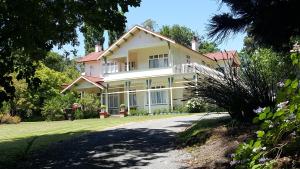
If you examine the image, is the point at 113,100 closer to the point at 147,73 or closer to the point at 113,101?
the point at 113,101

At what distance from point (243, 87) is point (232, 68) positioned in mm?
697

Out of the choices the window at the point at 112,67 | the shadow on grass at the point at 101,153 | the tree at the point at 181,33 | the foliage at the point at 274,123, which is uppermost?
the tree at the point at 181,33

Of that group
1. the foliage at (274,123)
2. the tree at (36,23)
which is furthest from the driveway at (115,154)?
the foliage at (274,123)

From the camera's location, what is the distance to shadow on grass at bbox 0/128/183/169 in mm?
10383

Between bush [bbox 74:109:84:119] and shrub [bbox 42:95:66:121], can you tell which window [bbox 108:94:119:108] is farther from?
bush [bbox 74:109:84:119]

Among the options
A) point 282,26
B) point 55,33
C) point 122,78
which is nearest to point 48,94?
point 122,78

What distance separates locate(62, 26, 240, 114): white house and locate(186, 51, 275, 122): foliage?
27.1 meters

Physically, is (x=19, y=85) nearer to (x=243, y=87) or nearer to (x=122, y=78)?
(x=122, y=78)

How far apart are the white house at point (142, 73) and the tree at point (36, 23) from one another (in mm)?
24448

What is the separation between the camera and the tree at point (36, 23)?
34.1 ft

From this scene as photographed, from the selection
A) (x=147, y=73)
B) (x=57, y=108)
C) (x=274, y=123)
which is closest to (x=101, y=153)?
(x=274, y=123)

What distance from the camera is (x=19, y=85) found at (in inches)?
1699

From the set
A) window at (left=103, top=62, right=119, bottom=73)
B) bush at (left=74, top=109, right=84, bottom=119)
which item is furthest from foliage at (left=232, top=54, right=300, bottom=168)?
window at (left=103, top=62, right=119, bottom=73)

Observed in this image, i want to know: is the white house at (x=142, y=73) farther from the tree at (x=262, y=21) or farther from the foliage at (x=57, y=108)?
the tree at (x=262, y=21)
